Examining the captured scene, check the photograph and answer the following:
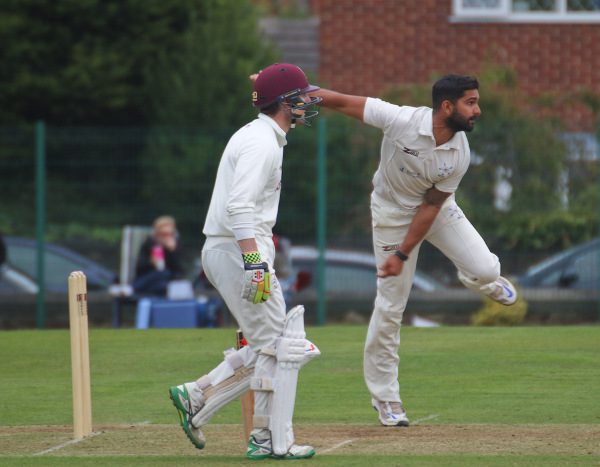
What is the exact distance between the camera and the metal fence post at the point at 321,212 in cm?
1664

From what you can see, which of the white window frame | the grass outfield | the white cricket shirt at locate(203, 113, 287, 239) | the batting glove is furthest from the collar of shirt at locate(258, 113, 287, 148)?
the white window frame

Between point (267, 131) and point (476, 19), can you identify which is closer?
point (267, 131)

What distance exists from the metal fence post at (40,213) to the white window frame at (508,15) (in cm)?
984

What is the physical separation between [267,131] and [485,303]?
368 inches

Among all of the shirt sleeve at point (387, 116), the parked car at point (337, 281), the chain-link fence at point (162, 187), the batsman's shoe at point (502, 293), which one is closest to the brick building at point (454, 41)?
the chain-link fence at point (162, 187)

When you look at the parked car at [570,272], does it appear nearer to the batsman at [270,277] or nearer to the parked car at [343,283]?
the parked car at [343,283]

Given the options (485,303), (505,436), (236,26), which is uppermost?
(236,26)

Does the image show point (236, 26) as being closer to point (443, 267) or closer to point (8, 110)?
point (8, 110)

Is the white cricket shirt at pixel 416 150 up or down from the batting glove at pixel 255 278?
up

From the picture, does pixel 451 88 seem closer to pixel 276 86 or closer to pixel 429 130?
pixel 429 130

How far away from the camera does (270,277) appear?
6898mm

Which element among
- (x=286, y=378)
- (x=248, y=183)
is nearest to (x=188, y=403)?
(x=286, y=378)

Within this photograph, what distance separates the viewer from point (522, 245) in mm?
16859

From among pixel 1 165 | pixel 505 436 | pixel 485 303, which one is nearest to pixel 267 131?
pixel 505 436
